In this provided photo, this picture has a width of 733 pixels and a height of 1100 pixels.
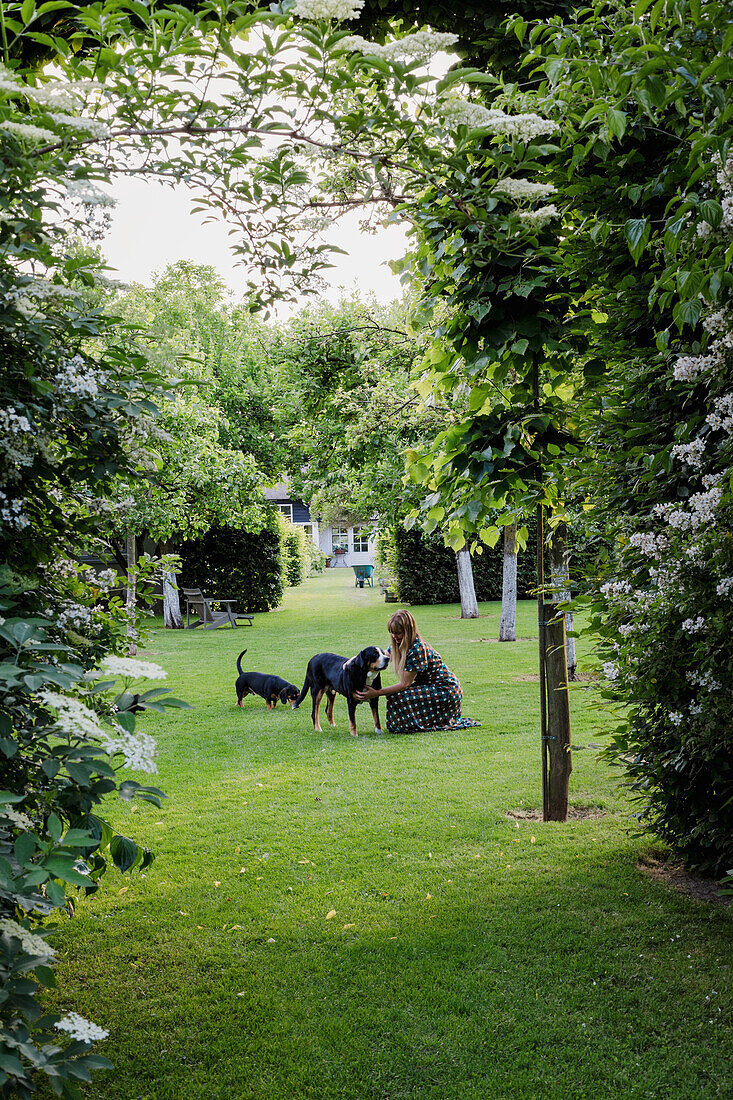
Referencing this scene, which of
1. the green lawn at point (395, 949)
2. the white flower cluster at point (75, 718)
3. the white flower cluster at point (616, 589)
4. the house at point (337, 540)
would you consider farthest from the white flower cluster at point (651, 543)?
the house at point (337, 540)

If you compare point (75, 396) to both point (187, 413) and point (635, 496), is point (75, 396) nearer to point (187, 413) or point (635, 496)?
point (635, 496)

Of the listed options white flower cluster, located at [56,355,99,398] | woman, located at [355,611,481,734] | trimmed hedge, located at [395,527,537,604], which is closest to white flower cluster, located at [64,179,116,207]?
white flower cluster, located at [56,355,99,398]

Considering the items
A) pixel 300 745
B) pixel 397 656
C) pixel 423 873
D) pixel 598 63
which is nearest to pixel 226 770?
pixel 300 745

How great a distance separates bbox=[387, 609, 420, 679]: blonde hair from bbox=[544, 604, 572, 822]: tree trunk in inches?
106

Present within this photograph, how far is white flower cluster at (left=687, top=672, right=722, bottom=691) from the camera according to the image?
2.96 metres

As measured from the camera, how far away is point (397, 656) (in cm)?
834

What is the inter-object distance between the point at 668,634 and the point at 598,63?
7.89 ft

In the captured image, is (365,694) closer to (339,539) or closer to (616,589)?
(616,589)

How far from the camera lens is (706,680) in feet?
9.87

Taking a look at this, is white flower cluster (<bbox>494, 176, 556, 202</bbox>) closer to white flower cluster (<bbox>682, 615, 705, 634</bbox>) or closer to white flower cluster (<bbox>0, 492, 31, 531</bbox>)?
white flower cluster (<bbox>682, 615, 705, 634</bbox>)

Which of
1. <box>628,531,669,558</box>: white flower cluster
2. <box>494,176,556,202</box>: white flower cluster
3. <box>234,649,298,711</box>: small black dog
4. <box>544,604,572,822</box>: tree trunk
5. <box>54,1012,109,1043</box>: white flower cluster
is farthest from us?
<box>234,649,298,711</box>: small black dog

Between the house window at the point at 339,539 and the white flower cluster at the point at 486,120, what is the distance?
51966mm

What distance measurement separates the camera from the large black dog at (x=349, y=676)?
25.4ft

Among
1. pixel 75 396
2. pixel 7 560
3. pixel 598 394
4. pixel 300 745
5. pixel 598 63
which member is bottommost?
pixel 300 745
